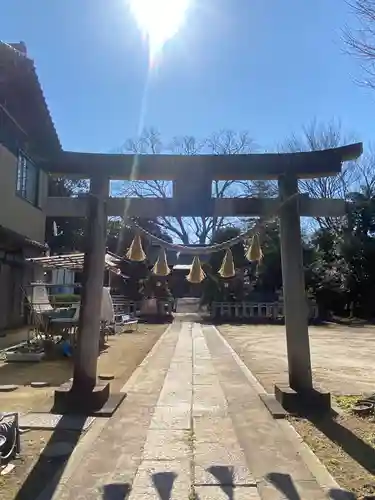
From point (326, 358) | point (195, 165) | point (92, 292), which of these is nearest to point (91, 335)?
point (92, 292)

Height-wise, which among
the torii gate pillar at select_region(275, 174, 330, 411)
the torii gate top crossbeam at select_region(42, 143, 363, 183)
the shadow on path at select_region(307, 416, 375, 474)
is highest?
the torii gate top crossbeam at select_region(42, 143, 363, 183)

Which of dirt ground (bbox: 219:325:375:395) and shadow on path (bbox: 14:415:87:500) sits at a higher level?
dirt ground (bbox: 219:325:375:395)

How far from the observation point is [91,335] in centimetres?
628

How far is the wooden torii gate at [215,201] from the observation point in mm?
6449

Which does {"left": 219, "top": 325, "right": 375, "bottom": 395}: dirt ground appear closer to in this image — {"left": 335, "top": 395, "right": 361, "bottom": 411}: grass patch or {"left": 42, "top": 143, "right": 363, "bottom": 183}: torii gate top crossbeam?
{"left": 335, "top": 395, "right": 361, "bottom": 411}: grass patch

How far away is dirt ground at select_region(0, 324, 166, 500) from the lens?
3830 mm

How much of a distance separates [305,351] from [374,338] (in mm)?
12090

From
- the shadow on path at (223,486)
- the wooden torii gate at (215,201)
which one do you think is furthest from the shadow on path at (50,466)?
the wooden torii gate at (215,201)

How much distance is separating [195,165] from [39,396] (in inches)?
153

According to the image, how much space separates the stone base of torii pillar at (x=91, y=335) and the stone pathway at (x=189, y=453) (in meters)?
0.33

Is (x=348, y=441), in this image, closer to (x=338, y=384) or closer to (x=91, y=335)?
(x=91, y=335)

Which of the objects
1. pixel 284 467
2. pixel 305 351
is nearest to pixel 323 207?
pixel 305 351

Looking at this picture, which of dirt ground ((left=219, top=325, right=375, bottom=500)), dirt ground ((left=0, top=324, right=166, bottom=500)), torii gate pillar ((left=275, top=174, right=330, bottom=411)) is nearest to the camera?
dirt ground ((left=0, top=324, right=166, bottom=500))

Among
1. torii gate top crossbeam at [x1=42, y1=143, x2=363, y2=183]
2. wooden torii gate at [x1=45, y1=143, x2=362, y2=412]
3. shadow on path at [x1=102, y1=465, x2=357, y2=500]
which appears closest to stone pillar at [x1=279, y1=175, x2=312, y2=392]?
wooden torii gate at [x1=45, y1=143, x2=362, y2=412]
